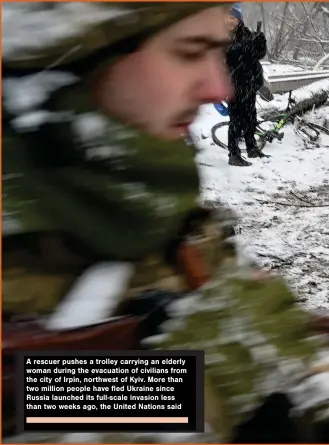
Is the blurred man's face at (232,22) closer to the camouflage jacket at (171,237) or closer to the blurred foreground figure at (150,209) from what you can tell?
the blurred foreground figure at (150,209)

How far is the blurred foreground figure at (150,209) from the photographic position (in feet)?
5.11

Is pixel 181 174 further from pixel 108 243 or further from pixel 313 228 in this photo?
pixel 313 228

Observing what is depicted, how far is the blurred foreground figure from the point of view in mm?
1557

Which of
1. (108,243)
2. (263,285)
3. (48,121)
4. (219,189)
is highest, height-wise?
(48,121)

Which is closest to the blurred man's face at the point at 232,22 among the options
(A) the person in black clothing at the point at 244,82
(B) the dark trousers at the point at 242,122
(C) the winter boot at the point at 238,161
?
(A) the person in black clothing at the point at 244,82

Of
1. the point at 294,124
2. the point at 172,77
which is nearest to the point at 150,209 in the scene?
the point at 172,77

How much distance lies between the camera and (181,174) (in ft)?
5.31

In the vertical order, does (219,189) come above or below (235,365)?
above

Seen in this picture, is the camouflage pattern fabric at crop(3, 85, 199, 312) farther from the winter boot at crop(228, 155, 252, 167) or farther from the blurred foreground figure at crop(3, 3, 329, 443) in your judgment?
the winter boot at crop(228, 155, 252, 167)

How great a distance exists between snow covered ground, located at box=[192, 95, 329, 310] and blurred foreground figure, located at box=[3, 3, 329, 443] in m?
0.05

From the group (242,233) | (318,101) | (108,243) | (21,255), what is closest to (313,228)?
(242,233)

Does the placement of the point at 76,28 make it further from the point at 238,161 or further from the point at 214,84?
the point at 238,161

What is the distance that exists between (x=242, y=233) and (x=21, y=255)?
0.63 m

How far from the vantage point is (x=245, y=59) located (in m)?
1.65
